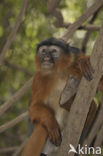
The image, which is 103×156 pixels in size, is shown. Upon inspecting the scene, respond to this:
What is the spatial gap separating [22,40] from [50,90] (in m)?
2.96

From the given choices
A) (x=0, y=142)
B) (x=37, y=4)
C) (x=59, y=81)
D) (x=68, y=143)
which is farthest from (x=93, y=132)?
(x=0, y=142)

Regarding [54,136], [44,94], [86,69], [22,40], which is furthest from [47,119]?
[22,40]

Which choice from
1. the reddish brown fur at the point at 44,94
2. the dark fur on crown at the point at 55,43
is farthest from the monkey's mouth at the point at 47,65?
the dark fur on crown at the point at 55,43

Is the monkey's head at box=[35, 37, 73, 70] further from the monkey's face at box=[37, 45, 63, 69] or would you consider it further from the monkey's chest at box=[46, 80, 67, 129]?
the monkey's chest at box=[46, 80, 67, 129]

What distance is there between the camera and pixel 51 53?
144 inches

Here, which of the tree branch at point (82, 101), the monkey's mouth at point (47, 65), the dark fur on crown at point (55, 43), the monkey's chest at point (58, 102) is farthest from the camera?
the monkey's chest at point (58, 102)

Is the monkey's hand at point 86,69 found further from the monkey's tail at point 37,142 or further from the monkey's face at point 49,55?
the monkey's tail at point 37,142

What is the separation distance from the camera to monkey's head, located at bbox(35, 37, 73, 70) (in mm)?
3604

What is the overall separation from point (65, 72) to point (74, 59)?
179 mm

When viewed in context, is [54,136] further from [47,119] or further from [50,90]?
[50,90]

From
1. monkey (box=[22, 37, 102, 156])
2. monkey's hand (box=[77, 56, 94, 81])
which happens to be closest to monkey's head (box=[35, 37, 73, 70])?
monkey (box=[22, 37, 102, 156])

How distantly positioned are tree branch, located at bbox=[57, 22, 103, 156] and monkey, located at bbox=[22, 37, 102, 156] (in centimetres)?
51

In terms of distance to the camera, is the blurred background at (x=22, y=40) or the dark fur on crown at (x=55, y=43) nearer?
the dark fur on crown at (x=55, y=43)

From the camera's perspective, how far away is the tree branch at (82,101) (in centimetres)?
269
